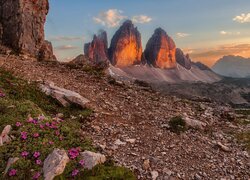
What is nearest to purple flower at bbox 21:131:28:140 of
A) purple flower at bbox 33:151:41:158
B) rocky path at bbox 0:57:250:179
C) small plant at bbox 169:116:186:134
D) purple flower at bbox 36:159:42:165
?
purple flower at bbox 33:151:41:158

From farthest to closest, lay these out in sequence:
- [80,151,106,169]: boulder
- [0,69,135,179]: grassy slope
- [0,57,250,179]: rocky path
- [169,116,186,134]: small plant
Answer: [169,116,186,134]: small plant → [0,57,250,179]: rocky path → [80,151,106,169]: boulder → [0,69,135,179]: grassy slope

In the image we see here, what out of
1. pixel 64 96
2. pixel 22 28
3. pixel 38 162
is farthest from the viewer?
pixel 22 28

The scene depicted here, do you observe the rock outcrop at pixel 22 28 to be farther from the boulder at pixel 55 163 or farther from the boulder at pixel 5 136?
the boulder at pixel 55 163

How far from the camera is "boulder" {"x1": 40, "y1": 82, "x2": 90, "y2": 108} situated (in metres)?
19.8

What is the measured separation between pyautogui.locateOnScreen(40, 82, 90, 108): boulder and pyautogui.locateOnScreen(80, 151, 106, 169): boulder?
7.05 m

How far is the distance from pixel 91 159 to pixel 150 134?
5354 mm

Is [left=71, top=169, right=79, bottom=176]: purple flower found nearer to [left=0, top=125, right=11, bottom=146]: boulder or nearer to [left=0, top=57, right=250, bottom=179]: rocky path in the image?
[left=0, top=57, right=250, bottom=179]: rocky path

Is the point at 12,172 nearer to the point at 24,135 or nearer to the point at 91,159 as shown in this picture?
the point at 24,135

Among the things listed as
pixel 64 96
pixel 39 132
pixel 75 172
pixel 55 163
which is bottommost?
pixel 75 172

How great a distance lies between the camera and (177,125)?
61.6 ft

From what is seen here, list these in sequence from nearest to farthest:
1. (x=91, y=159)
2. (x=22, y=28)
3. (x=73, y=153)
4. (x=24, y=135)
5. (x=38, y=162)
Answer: (x=38, y=162) < (x=91, y=159) < (x=73, y=153) < (x=24, y=135) < (x=22, y=28)

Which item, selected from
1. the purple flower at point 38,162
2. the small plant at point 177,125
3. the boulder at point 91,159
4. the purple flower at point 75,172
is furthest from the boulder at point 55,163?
the small plant at point 177,125

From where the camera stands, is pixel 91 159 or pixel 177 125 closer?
pixel 91 159

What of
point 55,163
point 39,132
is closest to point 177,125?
point 39,132
